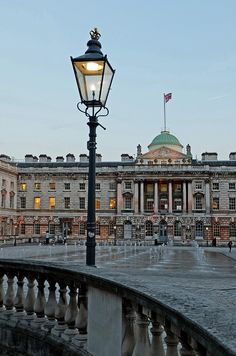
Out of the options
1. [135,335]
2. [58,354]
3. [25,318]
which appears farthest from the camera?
[25,318]

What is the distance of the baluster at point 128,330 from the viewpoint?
148 inches

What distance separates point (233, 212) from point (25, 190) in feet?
136

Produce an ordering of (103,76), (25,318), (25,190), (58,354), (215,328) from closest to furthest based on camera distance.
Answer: (215,328) → (58,354) → (25,318) → (103,76) → (25,190)

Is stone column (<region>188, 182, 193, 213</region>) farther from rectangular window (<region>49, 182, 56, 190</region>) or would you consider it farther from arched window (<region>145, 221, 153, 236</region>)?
rectangular window (<region>49, 182, 56, 190</region>)

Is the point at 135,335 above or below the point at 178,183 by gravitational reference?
below

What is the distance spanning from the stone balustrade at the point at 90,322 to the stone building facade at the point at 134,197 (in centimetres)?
7598

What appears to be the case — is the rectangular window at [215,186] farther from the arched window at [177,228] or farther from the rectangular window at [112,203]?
the rectangular window at [112,203]

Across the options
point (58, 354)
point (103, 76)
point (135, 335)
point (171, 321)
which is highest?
point (103, 76)

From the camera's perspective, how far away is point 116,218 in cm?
8581

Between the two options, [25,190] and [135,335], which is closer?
[135,335]

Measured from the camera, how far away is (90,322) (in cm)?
445

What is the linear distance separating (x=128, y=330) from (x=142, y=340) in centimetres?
31

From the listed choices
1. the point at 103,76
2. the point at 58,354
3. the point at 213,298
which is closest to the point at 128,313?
the point at 213,298

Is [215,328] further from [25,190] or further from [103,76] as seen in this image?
[25,190]
